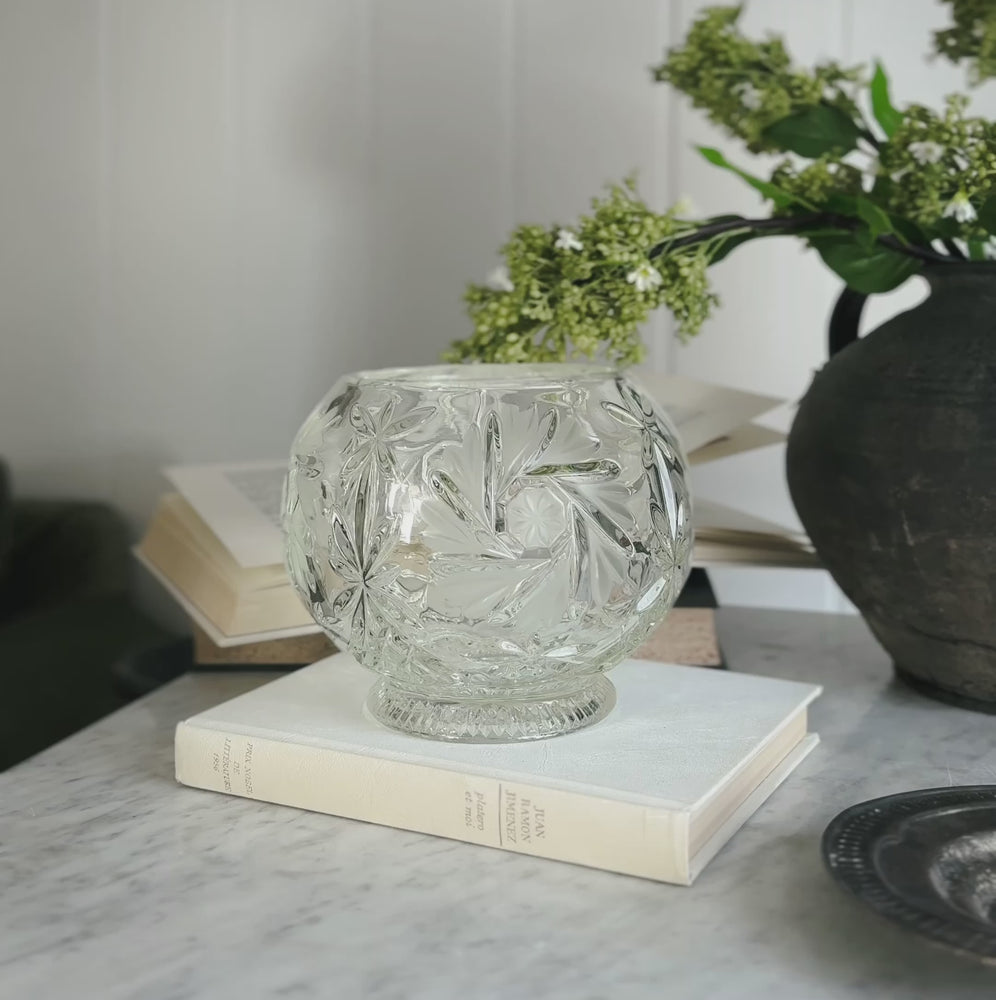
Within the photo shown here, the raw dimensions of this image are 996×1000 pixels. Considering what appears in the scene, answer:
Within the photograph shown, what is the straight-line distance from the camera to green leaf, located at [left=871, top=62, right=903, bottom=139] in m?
0.79

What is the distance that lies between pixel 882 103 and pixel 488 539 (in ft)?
1.47

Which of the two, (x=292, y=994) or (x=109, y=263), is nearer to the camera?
(x=292, y=994)

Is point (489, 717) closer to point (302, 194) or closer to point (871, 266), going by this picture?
point (871, 266)

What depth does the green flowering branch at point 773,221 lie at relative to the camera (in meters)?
0.70

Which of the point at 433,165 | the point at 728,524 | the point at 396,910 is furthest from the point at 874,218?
the point at 433,165

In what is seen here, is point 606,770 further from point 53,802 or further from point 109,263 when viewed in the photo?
point 109,263

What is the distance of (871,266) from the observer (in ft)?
2.45

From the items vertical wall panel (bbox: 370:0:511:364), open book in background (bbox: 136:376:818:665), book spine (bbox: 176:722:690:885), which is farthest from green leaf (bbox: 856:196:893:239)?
vertical wall panel (bbox: 370:0:511:364)

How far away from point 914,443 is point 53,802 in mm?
520

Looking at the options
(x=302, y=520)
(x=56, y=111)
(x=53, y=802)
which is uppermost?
(x=56, y=111)

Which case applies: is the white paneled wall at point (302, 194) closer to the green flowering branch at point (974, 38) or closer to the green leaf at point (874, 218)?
the green flowering branch at point (974, 38)

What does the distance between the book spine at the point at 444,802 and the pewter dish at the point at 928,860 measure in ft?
0.24

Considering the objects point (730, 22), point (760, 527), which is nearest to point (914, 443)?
point (760, 527)

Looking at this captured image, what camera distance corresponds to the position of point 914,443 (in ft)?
2.26
